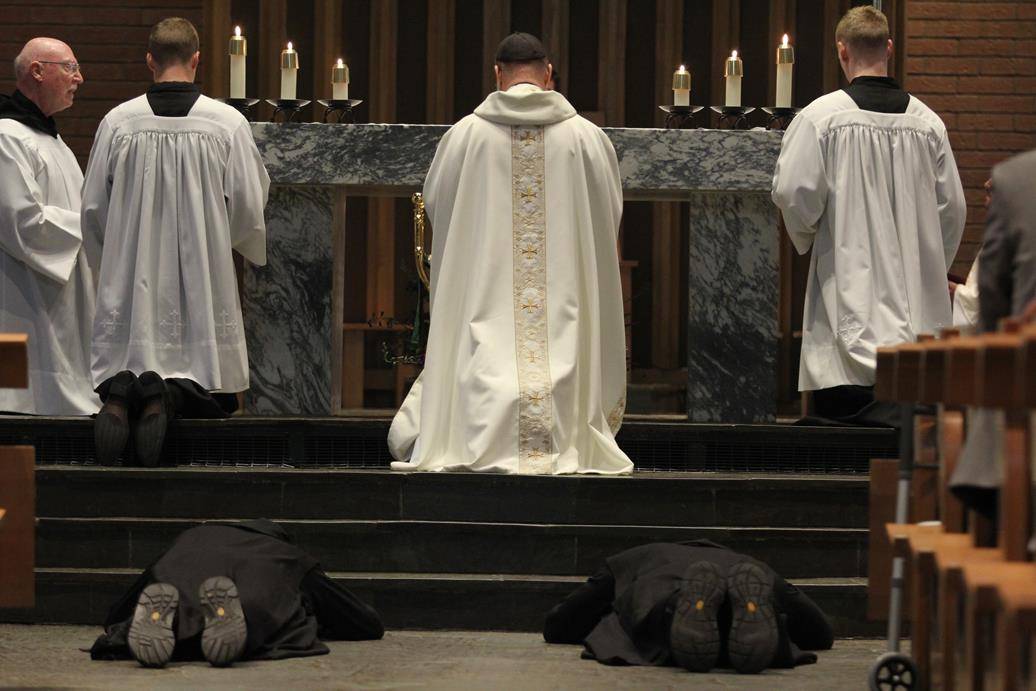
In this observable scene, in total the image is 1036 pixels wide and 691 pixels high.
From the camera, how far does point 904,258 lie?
7.89m

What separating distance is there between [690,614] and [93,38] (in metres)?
7.74

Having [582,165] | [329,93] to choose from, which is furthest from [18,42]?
[582,165]

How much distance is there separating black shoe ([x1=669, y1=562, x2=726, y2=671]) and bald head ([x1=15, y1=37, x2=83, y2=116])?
4.39 meters

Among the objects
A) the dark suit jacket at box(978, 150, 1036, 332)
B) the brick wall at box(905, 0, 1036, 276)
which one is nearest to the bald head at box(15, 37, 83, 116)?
the brick wall at box(905, 0, 1036, 276)

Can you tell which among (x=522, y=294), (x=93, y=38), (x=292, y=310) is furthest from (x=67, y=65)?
(x=93, y=38)

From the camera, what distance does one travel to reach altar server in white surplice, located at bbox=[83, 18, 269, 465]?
25.3 feet

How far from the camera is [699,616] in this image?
216 inches

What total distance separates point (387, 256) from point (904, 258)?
16.6ft

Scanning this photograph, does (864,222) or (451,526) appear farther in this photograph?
(864,222)

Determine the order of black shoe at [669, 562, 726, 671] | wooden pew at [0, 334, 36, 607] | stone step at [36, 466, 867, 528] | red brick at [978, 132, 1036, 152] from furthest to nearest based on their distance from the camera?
red brick at [978, 132, 1036, 152], stone step at [36, 466, 867, 528], black shoe at [669, 562, 726, 671], wooden pew at [0, 334, 36, 607]

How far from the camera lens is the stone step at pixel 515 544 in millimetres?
6645

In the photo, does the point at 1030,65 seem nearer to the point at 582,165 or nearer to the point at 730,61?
the point at 730,61

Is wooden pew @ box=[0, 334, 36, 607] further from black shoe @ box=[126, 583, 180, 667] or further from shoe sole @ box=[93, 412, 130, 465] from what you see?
shoe sole @ box=[93, 412, 130, 465]

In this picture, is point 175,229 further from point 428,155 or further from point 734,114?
point 734,114
